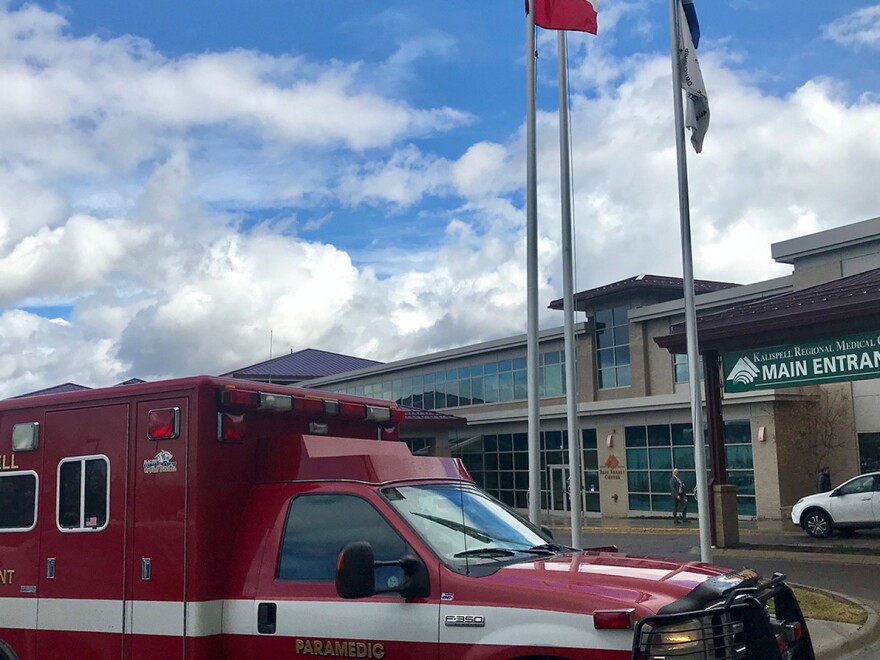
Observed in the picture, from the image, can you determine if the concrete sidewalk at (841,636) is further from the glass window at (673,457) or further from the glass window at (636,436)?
the glass window at (636,436)

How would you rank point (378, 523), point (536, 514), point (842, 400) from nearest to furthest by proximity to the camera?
→ point (378, 523)
point (536, 514)
point (842, 400)

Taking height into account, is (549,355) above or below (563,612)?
above

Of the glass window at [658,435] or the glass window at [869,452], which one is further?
the glass window at [658,435]

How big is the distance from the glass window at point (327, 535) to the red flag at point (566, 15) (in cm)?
790

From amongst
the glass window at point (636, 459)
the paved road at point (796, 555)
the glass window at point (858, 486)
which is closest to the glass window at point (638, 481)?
the glass window at point (636, 459)

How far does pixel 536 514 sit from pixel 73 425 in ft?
20.6

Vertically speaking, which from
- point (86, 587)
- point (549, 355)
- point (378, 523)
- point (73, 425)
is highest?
point (549, 355)

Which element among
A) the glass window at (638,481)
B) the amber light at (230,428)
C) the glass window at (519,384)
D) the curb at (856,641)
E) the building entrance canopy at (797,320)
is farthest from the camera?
the glass window at (519,384)

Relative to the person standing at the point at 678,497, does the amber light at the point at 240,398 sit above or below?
above

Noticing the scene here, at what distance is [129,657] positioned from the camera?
621 cm

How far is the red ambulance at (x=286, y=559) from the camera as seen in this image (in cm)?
481

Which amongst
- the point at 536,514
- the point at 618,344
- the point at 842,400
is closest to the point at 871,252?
the point at 842,400

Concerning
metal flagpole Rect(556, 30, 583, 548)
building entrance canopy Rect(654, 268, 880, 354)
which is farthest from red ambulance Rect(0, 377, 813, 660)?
building entrance canopy Rect(654, 268, 880, 354)

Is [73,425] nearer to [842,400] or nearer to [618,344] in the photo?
[842,400]
